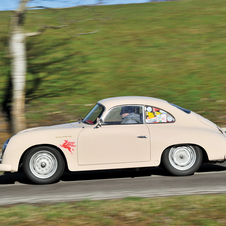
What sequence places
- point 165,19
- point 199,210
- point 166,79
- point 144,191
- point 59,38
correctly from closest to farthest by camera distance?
point 199,210 → point 144,191 → point 166,79 → point 59,38 → point 165,19

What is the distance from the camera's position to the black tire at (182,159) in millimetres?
7023

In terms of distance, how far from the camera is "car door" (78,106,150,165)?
6.75 metres

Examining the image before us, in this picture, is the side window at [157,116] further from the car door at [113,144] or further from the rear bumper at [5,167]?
the rear bumper at [5,167]

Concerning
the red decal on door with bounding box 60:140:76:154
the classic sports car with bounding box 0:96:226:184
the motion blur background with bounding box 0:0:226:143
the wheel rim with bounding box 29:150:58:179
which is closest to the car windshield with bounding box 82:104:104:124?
the classic sports car with bounding box 0:96:226:184

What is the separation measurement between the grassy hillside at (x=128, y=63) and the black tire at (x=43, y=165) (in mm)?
6835

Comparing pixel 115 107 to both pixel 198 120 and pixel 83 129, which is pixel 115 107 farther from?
pixel 198 120

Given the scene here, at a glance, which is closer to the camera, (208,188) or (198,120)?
(208,188)

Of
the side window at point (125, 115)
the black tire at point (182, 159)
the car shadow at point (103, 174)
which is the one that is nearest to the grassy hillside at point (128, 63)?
the car shadow at point (103, 174)

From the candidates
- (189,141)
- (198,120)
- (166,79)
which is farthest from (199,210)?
(166,79)

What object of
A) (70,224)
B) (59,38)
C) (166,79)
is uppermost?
(59,38)

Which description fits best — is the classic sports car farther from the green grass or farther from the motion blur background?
the motion blur background

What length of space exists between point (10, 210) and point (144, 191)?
7.11 ft

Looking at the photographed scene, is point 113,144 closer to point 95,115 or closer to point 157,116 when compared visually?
point 95,115

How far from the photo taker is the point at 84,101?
1587cm
